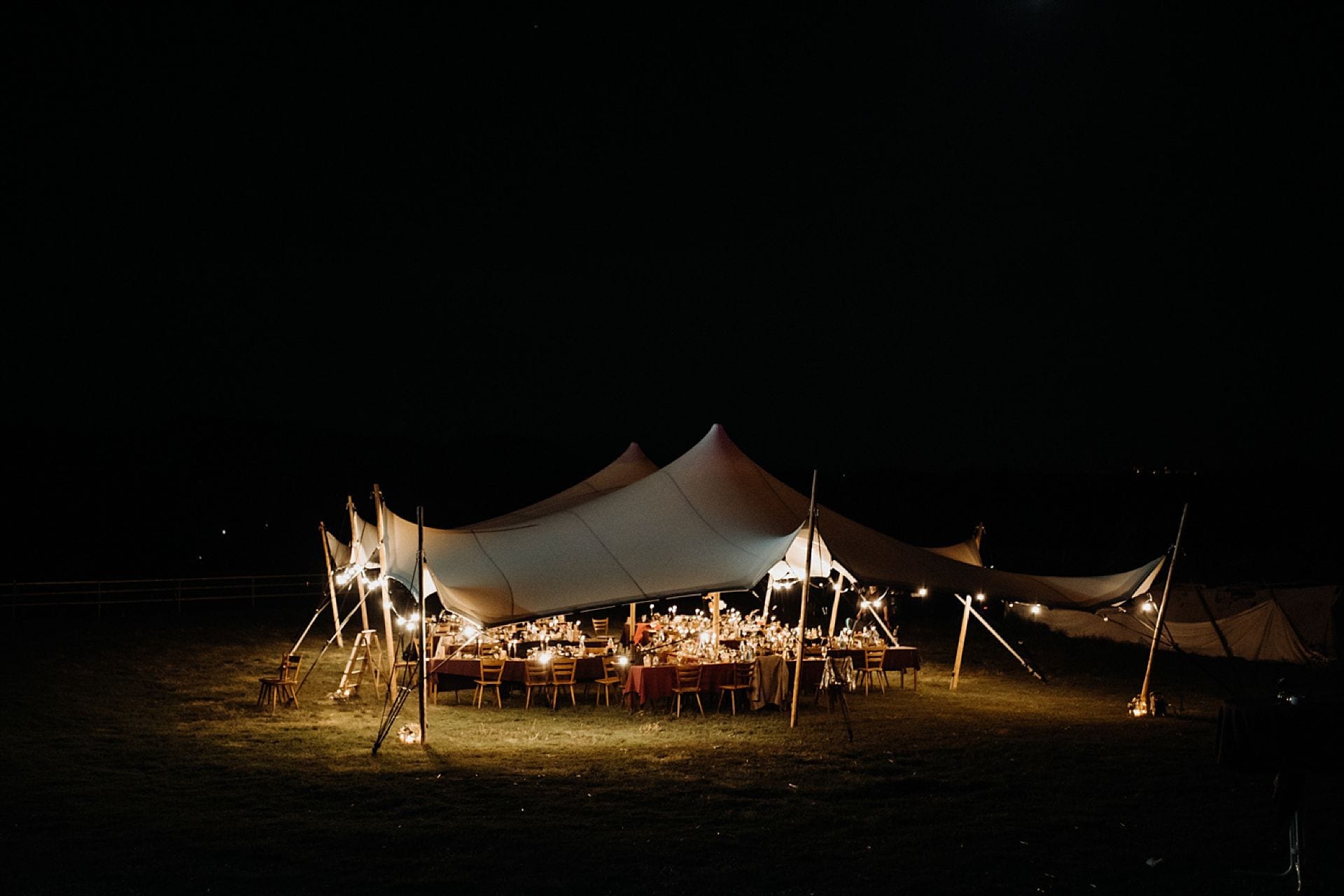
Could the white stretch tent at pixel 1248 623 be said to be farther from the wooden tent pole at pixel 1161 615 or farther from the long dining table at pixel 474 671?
the long dining table at pixel 474 671

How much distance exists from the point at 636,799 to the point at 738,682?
4.27 metres

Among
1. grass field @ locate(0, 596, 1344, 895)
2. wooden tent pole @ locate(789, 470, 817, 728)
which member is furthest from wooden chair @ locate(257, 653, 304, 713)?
wooden tent pole @ locate(789, 470, 817, 728)

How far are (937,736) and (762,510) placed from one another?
4.19 meters

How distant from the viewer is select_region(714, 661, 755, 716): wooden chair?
39.0ft

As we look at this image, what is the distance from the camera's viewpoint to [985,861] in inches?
249

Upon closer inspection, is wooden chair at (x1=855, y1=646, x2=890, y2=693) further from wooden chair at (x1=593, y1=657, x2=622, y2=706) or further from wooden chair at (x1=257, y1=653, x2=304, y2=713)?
wooden chair at (x1=257, y1=653, x2=304, y2=713)

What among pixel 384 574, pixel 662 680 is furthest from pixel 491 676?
pixel 662 680

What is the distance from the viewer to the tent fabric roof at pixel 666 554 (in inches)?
457

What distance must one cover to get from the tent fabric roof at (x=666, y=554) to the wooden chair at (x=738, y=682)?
0.86 m

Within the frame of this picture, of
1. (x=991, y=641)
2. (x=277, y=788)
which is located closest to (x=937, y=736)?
(x=277, y=788)

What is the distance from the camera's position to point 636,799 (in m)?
7.82

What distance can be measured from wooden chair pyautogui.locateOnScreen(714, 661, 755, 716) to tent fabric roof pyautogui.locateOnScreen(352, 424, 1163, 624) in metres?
0.86

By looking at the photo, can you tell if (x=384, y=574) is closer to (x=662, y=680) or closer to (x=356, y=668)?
(x=356, y=668)

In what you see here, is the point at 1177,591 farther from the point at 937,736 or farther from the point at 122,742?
the point at 122,742
